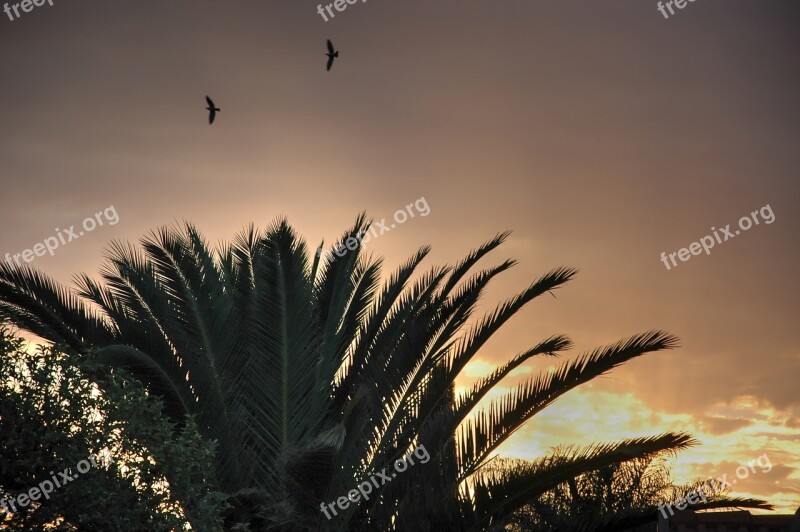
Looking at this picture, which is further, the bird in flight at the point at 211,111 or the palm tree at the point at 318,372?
the bird in flight at the point at 211,111

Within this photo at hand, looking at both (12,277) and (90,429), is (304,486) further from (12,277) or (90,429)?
(12,277)

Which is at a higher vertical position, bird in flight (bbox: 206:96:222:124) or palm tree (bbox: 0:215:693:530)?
bird in flight (bbox: 206:96:222:124)

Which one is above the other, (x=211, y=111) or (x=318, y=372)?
(x=211, y=111)

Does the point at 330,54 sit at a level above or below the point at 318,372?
above

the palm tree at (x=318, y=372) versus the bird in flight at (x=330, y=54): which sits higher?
the bird in flight at (x=330, y=54)

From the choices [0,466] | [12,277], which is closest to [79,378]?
[0,466]

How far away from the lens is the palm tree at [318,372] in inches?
370

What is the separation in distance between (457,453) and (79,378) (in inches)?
180

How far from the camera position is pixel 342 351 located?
1222cm

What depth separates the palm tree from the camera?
9391 millimetres

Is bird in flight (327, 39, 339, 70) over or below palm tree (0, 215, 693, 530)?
over

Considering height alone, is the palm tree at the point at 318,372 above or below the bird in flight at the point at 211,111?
below

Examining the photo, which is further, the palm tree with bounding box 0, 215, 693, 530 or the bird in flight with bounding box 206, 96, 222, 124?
the bird in flight with bounding box 206, 96, 222, 124

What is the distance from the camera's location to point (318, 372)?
11453 millimetres
